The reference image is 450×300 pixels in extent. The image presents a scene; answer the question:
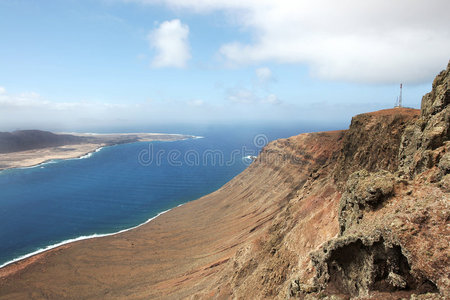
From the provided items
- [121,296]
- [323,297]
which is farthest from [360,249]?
[121,296]

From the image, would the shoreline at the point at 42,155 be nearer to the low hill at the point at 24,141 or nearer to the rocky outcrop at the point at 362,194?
the low hill at the point at 24,141

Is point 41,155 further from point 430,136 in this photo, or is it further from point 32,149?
point 430,136

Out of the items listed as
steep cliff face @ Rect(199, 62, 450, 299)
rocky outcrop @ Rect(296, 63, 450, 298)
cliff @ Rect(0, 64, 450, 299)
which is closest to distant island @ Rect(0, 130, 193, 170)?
cliff @ Rect(0, 64, 450, 299)

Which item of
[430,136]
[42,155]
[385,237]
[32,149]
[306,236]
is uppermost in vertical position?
[430,136]

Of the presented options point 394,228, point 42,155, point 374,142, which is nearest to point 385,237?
point 394,228

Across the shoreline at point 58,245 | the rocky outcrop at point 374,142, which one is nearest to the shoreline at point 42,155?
the shoreline at point 58,245

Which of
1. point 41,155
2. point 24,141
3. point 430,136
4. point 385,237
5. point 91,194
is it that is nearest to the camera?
point 385,237
